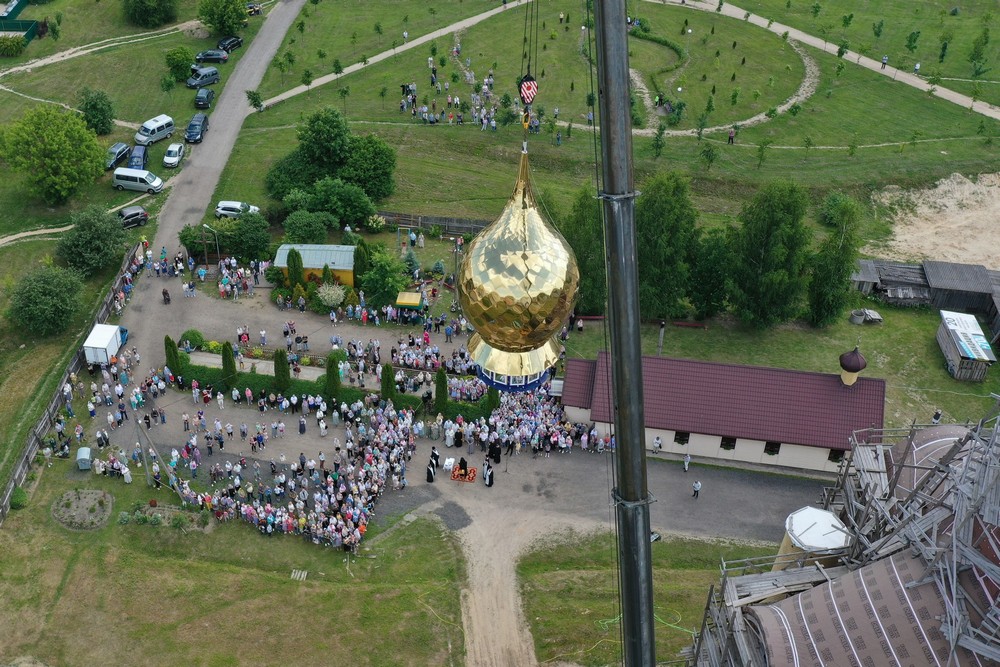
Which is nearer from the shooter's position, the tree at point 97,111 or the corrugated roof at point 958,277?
the corrugated roof at point 958,277

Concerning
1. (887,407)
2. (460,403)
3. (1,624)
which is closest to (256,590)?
(1,624)

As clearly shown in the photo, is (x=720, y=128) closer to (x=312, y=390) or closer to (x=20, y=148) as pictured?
(x=312, y=390)

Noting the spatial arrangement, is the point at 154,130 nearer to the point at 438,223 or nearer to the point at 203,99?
the point at 203,99

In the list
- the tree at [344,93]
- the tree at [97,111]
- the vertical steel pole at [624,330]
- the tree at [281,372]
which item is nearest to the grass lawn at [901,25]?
the tree at [344,93]

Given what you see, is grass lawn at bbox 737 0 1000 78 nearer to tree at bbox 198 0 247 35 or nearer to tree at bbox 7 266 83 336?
tree at bbox 198 0 247 35

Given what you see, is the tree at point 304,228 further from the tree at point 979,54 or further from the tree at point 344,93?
the tree at point 979,54

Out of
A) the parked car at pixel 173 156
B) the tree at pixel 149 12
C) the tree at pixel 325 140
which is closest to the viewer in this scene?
the tree at pixel 325 140

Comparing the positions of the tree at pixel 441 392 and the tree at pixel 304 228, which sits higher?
the tree at pixel 304 228
